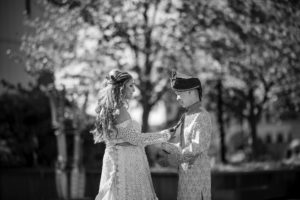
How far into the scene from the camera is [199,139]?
4.88 meters

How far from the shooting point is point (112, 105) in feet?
16.7

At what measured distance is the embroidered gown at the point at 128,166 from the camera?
515 cm

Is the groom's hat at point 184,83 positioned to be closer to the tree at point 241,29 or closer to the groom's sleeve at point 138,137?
the groom's sleeve at point 138,137

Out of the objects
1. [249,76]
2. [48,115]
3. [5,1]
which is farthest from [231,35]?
[5,1]

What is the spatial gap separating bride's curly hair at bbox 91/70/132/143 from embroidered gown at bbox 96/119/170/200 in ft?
0.33

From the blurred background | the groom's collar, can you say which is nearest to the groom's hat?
the groom's collar

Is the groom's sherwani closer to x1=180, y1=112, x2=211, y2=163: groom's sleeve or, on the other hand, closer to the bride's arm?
x1=180, y1=112, x2=211, y2=163: groom's sleeve

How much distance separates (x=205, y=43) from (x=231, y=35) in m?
0.72

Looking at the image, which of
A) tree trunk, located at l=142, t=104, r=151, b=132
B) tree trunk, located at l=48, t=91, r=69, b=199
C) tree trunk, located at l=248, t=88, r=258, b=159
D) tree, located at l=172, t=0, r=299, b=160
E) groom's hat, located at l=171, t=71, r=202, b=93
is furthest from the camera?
tree trunk, located at l=248, t=88, r=258, b=159

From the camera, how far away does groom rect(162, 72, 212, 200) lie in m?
4.92

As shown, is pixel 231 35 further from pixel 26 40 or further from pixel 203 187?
pixel 203 187

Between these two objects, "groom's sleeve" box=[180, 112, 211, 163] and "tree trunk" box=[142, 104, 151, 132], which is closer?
"groom's sleeve" box=[180, 112, 211, 163]

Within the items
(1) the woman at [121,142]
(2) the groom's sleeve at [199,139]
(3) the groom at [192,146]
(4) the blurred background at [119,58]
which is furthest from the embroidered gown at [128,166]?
(4) the blurred background at [119,58]

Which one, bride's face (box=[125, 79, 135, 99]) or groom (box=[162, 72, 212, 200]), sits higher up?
bride's face (box=[125, 79, 135, 99])
